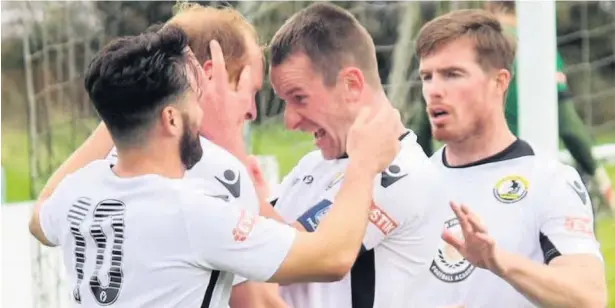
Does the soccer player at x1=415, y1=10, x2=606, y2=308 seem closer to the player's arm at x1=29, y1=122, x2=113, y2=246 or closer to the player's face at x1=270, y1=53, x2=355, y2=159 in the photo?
the player's face at x1=270, y1=53, x2=355, y2=159

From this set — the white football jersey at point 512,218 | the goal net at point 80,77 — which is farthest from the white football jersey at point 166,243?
the goal net at point 80,77

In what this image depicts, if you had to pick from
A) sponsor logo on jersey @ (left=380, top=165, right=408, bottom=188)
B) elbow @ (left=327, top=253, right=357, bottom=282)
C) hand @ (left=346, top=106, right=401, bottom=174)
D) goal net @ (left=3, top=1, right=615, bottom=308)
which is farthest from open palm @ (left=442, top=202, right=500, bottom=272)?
goal net @ (left=3, top=1, right=615, bottom=308)

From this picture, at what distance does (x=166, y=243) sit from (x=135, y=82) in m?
0.28

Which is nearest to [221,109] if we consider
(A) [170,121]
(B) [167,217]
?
(A) [170,121]

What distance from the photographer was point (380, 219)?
2100 mm

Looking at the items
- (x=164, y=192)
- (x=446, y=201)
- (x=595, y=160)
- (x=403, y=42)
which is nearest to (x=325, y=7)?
(x=446, y=201)

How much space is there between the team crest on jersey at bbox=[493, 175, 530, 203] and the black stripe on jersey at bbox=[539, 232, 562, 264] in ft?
0.36

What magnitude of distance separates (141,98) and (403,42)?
4.18 m

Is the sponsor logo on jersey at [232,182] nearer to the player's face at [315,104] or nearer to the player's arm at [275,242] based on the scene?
the player's arm at [275,242]

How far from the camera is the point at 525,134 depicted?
11.5 ft

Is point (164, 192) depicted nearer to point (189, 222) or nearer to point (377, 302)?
point (189, 222)

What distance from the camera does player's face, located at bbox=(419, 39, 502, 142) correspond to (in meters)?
2.66

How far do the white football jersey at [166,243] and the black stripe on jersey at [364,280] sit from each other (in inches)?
12.0

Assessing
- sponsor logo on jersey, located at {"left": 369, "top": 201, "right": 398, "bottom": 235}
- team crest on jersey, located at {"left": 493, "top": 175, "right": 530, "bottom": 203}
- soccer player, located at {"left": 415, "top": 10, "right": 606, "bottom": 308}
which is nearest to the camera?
sponsor logo on jersey, located at {"left": 369, "top": 201, "right": 398, "bottom": 235}
